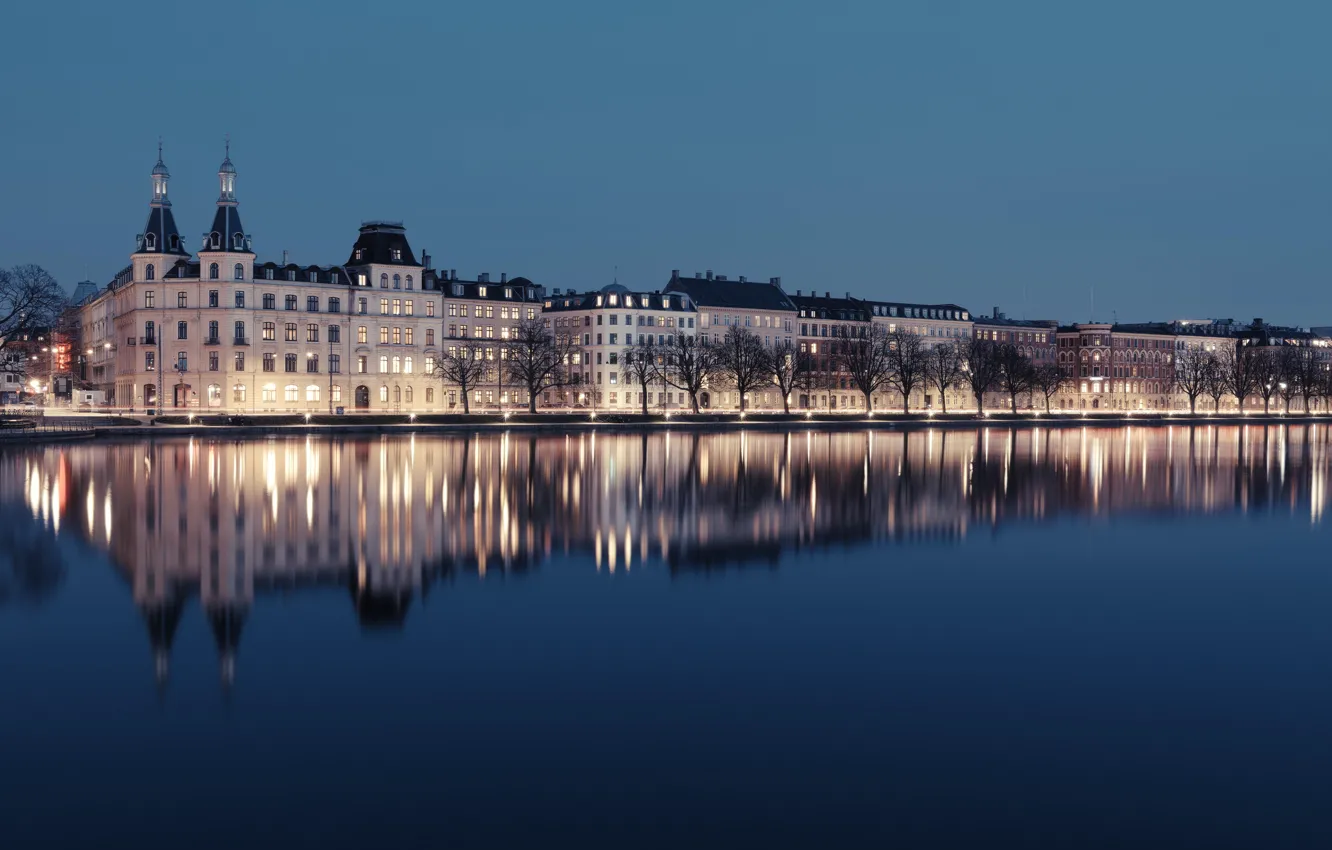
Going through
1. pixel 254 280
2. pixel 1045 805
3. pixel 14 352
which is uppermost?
pixel 254 280

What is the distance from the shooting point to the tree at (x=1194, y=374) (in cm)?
16775

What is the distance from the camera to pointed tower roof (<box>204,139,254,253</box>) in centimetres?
10456

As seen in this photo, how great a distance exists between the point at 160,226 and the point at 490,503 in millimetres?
85250

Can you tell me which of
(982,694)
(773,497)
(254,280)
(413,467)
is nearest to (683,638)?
(982,694)

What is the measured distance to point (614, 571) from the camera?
77.7ft

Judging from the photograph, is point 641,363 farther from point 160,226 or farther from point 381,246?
point 160,226

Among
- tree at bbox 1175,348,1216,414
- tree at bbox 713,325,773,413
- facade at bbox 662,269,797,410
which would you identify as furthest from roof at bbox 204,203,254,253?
tree at bbox 1175,348,1216,414

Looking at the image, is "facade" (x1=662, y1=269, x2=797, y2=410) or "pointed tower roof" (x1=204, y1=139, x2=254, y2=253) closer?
"pointed tower roof" (x1=204, y1=139, x2=254, y2=253)

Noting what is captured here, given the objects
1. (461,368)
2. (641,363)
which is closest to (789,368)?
(641,363)

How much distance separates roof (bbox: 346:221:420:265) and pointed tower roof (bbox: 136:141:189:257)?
15.3 m

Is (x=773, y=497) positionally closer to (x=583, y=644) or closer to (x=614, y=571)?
(x=614, y=571)

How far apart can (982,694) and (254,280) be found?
101031 mm

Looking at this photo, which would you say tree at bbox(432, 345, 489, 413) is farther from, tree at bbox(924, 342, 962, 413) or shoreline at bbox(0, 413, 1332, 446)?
tree at bbox(924, 342, 962, 413)

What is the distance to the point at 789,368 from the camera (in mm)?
132625
